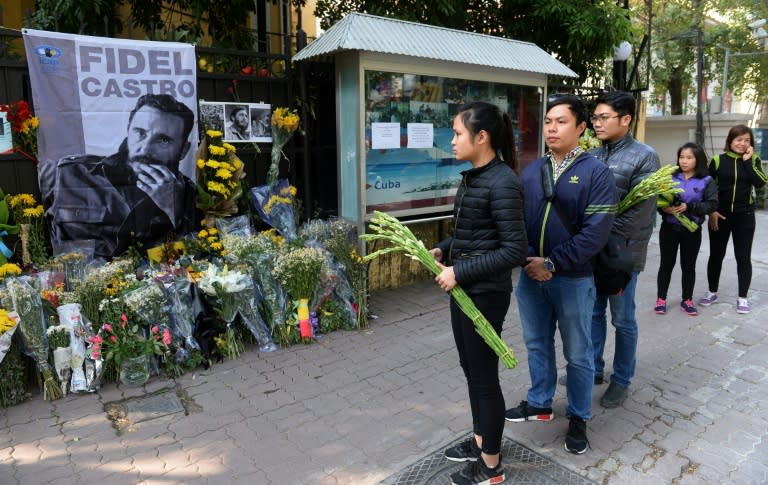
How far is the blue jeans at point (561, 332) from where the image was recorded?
2766 mm

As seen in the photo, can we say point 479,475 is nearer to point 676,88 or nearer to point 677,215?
point 677,215

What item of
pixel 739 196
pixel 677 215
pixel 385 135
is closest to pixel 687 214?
pixel 677 215

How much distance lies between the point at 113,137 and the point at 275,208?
1466 mm

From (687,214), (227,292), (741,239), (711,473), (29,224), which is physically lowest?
(711,473)

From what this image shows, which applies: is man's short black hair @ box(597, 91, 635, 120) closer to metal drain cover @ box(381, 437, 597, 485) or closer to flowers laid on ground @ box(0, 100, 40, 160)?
metal drain cover @ box(381, 437, 597, 485)

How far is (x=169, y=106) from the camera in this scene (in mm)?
4754

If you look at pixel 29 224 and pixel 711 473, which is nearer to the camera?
pixel 711 473

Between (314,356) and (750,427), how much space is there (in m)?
2.91

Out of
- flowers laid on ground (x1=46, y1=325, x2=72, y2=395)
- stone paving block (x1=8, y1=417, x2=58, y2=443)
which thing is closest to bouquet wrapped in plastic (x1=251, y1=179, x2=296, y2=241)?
flowers laid on ground (x1=46, y1=325, x2=72, y2=395)

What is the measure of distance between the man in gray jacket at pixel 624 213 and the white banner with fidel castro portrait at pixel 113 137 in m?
3.44

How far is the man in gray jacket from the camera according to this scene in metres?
3.22

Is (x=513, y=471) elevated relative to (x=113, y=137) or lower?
lower

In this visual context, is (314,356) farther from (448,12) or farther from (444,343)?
(448,12)

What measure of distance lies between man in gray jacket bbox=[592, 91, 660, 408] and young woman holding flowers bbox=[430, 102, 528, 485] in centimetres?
102
